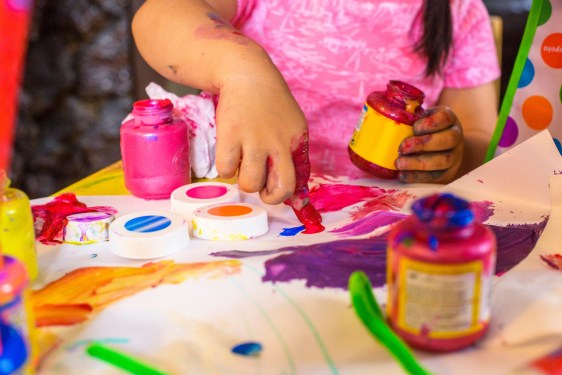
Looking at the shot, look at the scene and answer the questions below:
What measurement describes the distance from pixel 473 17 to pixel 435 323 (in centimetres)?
82

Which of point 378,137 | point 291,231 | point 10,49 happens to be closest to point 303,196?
point 291,231

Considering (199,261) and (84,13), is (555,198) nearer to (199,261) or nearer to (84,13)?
(199,261)

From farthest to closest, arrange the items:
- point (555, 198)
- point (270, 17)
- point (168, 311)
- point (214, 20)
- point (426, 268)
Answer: point (270, 17) < point (214, 20) < point (555, 198) < point (168, 311) < point (426, 268)

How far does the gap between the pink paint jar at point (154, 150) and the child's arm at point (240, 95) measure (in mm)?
78

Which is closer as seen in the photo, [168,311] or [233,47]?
[168,311]

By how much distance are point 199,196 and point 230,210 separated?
0.23 feet

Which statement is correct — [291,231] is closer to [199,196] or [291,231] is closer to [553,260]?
[199,196]

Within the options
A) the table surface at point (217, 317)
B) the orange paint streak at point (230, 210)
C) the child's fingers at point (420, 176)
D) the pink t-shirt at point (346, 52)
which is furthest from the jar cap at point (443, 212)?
the pink t-shirt at point (346, 52)

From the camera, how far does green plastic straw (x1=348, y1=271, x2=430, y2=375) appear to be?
473 millimetres

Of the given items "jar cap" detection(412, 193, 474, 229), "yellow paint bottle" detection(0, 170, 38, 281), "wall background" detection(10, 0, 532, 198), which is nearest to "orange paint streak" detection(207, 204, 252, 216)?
"yellow paint bottle" detection(0, 170, 38, 281)

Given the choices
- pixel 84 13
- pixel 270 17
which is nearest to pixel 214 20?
pixel 270 17

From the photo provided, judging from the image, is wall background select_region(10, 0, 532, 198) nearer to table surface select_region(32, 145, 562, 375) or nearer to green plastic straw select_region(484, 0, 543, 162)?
green plastic straw select_region(484, 0, 543, 162)

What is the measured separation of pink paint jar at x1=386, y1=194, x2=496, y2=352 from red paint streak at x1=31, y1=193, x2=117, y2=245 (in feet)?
1.39

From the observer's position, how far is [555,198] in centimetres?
78
